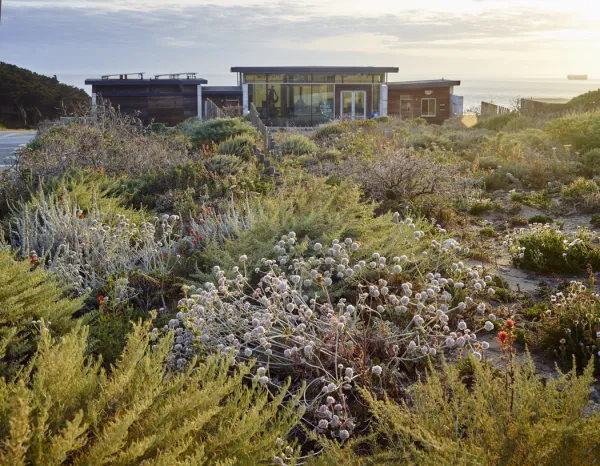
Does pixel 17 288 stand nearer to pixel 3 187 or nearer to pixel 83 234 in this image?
pixel 83 234

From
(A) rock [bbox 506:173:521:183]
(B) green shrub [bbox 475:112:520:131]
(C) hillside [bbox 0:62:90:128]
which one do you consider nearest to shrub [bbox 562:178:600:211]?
(A) rock [bbox 506:173:521:183]

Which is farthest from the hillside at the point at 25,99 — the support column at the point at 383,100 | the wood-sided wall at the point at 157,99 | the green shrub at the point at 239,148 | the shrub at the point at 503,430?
the shrub at the point at 503,430

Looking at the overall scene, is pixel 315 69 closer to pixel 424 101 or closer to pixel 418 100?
pixel 418 100

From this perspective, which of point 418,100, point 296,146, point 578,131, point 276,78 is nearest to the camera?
point 578,131

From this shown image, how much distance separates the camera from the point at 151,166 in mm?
11883

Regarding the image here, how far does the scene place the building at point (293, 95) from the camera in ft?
134

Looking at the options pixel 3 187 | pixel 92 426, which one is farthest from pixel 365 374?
pixel 3 187

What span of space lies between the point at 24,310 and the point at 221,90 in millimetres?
39512

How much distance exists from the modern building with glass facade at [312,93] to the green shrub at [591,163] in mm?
27707

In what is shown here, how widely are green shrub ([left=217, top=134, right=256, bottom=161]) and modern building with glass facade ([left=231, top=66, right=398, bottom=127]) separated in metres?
25.6

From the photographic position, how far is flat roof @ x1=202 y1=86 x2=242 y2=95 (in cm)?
4228

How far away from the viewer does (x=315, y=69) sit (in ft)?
135

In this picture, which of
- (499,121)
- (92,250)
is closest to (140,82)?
(499,121)

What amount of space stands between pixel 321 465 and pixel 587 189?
30.8 feet
